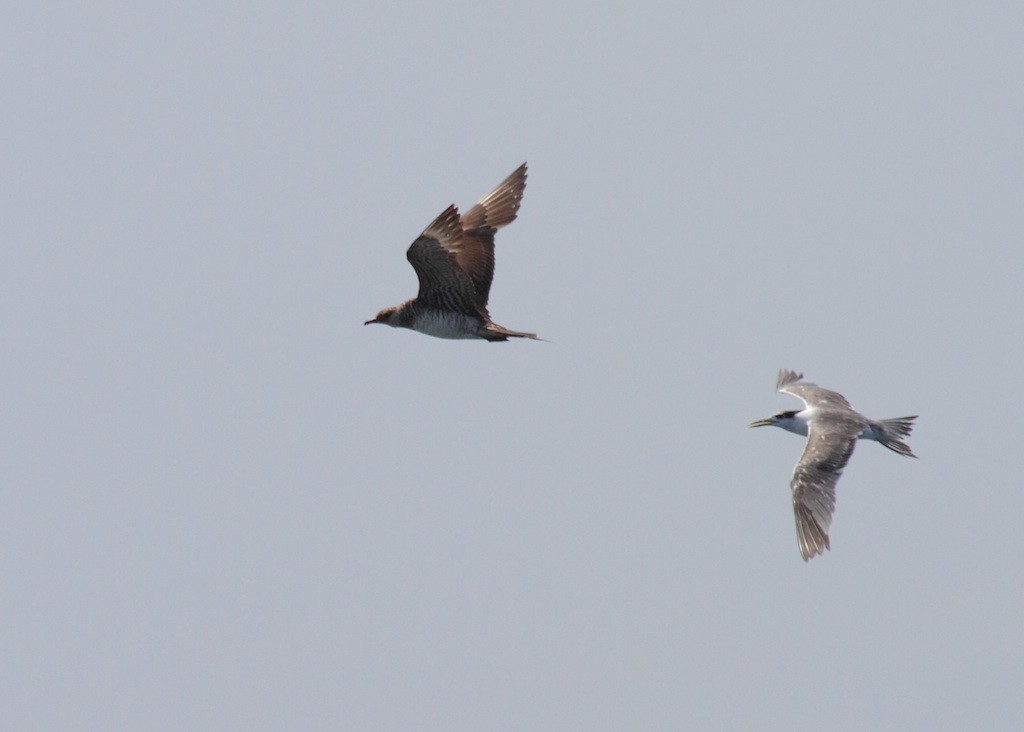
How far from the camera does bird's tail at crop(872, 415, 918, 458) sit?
2105 cm

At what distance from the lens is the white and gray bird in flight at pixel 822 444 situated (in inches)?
757

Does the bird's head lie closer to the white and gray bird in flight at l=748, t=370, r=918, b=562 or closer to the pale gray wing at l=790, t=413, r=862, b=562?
the white and gray bird in flight at l=748, t=370, r=918, b=562

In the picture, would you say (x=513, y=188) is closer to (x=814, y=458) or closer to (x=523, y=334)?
(x=523, y=334)

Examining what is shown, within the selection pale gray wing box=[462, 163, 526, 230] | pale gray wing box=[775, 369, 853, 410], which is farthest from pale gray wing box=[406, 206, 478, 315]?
pale gray wing box=[775, 369, 853, 410]

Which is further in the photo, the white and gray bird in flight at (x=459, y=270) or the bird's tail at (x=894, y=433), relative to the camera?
the bird's tail at (x=894, y=433)

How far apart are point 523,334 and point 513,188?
2.16m

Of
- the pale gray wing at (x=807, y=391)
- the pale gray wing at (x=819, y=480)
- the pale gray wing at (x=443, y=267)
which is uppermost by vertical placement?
the pale gray wing at (x=443, y=267)

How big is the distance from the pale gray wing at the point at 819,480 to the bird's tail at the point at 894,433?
33cm

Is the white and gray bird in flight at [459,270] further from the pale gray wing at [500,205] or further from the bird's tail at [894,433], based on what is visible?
the bird's tail at [894,433]

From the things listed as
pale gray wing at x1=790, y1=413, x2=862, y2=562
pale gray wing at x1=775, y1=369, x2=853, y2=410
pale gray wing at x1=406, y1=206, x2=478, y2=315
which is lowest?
pale gray wing at x1=790, y1=413, x2=862, y2=562

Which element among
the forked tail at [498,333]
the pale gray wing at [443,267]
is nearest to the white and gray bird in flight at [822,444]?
the forked tail at [498,333]

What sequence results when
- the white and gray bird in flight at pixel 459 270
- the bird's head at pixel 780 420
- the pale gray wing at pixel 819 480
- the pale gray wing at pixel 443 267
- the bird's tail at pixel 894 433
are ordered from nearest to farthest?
the pale gray wing at pixel 443 267, the white and gray bird in flight at pixel 459 270, the pale gray wing at pixel 819 480, the bird's tail at pixel 894 433, the bird's head at pixel 780 420

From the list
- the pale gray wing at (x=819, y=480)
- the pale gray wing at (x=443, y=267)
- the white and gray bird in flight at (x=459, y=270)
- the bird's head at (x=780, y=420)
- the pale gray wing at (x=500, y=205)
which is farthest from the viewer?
the bird's head at (x=780, y=420)

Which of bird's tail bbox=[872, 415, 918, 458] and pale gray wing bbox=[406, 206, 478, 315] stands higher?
pale gray wing bbox=[406, 206, 478, 315]
